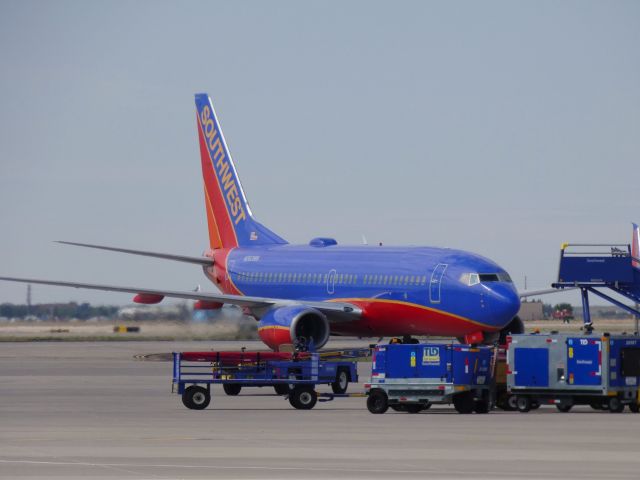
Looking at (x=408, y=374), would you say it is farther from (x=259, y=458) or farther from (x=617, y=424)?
(x=259, y=458)

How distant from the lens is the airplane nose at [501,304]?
5094 centimetres

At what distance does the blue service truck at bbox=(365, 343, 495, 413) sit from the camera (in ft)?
111

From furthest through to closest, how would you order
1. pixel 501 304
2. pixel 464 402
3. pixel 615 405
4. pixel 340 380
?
pixel 501 304 < pixel 340 380 < pixel 464 402 < pixel 615 405

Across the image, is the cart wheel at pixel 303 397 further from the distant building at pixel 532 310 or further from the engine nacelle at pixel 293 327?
Result: the distant building at pixel 532 310

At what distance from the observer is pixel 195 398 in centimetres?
3484

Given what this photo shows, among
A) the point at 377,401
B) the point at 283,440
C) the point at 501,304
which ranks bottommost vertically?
the point at 283,440

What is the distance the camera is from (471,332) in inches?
2041

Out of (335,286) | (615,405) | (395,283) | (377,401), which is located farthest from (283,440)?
(335,286)

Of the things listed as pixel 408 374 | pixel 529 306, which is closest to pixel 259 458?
pixel 408 374

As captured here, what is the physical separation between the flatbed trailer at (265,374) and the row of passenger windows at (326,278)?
16.8 m

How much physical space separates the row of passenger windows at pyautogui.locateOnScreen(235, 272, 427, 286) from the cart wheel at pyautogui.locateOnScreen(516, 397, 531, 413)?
18.8 m

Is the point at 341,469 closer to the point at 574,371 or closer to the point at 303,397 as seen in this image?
the point at 574,371

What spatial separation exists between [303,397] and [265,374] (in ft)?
4.20

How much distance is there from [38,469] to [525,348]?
16.3 metres
